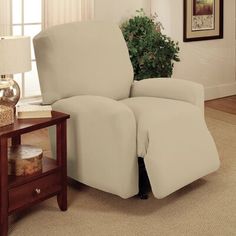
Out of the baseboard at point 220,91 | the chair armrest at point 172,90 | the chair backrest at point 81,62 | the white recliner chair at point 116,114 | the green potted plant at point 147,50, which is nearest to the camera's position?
the white recliner chair at point 116,114

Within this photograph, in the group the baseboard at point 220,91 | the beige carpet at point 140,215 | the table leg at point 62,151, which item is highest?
the baseboard at point 220,91

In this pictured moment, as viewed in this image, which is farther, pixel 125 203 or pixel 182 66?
pixel 182 66

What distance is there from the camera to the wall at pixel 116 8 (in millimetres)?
4746

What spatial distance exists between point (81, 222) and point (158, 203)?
48 centimetres

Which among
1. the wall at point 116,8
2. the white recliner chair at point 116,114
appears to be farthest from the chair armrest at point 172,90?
the wall at point 116,8

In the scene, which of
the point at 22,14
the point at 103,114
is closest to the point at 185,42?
the point at 22,14

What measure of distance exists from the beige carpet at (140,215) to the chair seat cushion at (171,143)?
0.36 feet

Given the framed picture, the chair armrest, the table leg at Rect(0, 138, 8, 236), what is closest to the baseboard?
the framed picture

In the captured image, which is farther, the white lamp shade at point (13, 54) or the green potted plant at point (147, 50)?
the green potted plant at point (147, 50)

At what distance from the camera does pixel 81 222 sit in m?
2.63

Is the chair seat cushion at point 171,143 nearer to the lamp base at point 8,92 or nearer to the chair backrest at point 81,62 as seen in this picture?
the chair backrest at point 81,62

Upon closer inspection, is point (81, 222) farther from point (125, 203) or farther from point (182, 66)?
point (182, 66)

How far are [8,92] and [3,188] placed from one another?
50cm

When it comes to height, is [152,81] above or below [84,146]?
above
